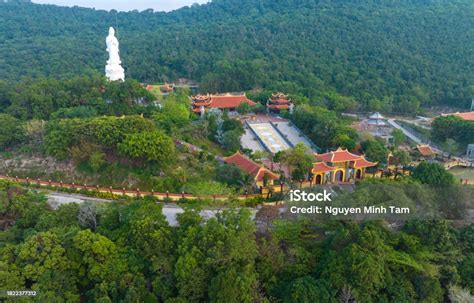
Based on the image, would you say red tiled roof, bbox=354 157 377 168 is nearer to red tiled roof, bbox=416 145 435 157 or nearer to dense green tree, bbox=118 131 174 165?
red tiled roof, bbox=416 145 435 157

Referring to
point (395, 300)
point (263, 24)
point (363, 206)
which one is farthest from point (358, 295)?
point (263, 24)

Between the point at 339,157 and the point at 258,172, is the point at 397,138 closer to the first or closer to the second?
the point at 339,157

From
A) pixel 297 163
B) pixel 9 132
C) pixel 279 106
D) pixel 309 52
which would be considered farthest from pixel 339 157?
pixel 309 52

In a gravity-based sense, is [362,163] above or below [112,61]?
below

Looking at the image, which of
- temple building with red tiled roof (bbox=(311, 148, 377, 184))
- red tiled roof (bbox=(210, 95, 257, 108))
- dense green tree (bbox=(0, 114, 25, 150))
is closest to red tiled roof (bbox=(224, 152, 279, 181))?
temple building with red tiled roof (bbox=(311, 148, 377, 184))

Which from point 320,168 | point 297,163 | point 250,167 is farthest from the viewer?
point 320,168

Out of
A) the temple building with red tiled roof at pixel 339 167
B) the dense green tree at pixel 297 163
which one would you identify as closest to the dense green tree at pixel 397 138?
the temple building with red tiled roof at pixel 339 167
